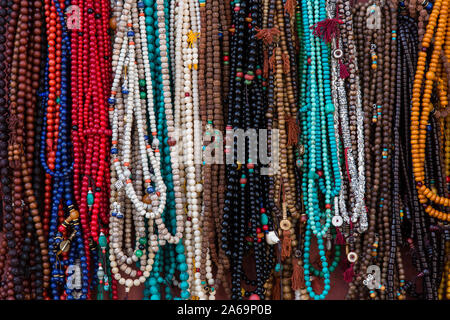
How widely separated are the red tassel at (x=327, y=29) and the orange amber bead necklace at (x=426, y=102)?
0.26 m

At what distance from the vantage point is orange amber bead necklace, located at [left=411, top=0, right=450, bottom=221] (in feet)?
3.98

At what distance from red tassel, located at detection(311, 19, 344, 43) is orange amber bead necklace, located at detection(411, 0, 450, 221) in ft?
0.86

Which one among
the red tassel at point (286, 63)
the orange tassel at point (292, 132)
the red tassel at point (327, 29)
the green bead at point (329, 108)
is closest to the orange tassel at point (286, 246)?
the orange tassel at point (292, 132)

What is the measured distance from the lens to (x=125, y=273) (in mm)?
1248

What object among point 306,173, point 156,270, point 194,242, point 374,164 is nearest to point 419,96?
point 374,164

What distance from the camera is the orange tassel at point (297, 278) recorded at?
121 centimetres

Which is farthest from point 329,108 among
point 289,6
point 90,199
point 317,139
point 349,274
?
point 90,199

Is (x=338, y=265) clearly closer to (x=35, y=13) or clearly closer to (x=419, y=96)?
(x=419, y=96)

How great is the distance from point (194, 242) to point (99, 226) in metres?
0.27

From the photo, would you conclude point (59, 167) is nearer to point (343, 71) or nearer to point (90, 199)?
point (90, 199)

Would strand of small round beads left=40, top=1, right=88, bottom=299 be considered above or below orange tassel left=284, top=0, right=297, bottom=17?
below

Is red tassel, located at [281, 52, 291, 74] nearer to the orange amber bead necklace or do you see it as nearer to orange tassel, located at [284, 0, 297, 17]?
orange tassel, located at [284, 0, 297, 17]

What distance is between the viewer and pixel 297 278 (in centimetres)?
121

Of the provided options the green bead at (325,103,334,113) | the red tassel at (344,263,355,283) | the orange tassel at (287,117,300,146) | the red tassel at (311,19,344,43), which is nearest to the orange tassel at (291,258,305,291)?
the red tassel at (344,263,355,283)
